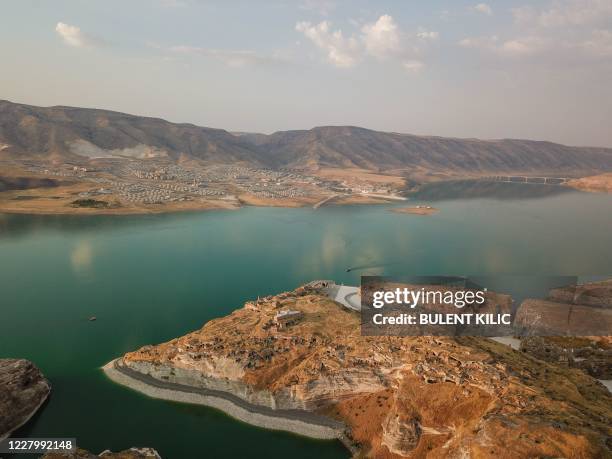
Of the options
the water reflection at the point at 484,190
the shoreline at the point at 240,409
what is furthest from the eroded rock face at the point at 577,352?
the water reflection at the point at 484,190

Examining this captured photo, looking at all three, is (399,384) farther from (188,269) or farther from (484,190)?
(484,190)

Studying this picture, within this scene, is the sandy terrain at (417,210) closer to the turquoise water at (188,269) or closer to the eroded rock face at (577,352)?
the turquoise water at (188,269)

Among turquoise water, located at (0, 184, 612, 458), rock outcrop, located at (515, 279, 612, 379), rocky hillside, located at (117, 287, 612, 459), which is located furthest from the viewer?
rock outcrop, located at (515, 279, 612, 379)

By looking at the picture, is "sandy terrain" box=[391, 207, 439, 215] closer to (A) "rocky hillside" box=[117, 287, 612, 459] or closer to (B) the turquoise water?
(B) the turquoise water

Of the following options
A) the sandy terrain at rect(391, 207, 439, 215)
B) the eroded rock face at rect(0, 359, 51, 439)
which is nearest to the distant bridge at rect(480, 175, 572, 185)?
the sandy terrain at rect(391, 207, 439, 215)

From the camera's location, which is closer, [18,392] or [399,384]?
[399,384]

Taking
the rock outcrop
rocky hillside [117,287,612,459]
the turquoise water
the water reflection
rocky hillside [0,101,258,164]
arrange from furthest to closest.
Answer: rocky hillside [0,101,258,164] → the water reflection → the rock outcrop → the turquoise water → rocky hillside [117,287,612,459]

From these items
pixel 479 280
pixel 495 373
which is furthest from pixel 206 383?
pixel 479 280

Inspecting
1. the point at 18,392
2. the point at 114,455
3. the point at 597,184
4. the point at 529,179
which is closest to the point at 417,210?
the point at 597,184
